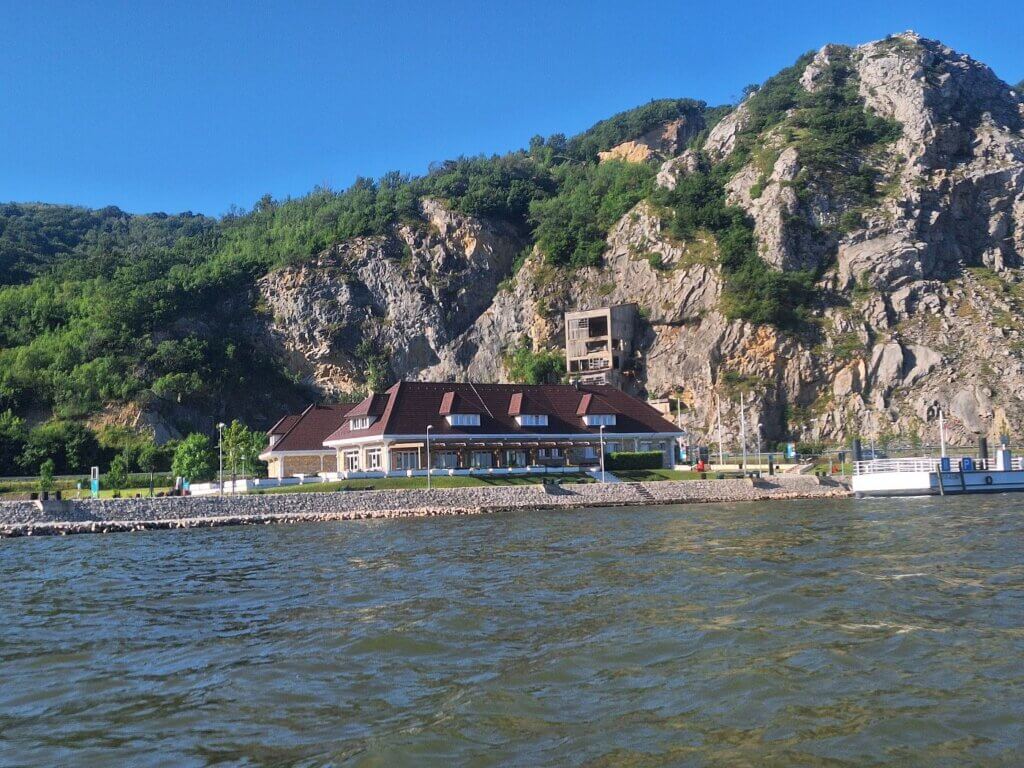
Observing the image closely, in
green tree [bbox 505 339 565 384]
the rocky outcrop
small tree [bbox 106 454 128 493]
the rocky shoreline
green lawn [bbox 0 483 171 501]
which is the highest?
the rocky outcrop

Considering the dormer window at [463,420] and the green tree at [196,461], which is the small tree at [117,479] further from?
the dormer window at [463,420]

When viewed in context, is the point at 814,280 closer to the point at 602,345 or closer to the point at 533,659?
the point at 602,345

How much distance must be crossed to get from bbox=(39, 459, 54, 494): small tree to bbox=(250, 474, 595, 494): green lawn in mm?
19639

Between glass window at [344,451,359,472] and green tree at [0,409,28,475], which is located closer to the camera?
glass window at [344,451,359,472]

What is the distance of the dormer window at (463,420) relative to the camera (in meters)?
75.1

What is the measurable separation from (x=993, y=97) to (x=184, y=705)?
14223cm

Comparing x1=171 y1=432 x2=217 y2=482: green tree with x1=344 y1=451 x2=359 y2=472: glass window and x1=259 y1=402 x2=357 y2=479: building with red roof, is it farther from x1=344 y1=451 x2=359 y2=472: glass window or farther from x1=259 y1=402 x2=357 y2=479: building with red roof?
x1=344 y1=451 x2=359 y2=472: glass window

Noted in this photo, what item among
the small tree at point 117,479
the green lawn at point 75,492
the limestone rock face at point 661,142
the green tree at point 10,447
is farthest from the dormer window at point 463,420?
the limestone rock face at point 661,142

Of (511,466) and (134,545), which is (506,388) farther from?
(134,545)

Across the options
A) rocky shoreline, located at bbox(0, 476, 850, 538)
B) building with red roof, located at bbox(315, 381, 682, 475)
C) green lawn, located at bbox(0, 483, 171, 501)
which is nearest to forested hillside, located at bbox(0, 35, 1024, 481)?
green lawn, located at bbox(0, 483, 171, 501)

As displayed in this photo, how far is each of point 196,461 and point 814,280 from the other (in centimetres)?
7217

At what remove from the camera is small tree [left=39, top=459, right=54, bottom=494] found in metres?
72.8

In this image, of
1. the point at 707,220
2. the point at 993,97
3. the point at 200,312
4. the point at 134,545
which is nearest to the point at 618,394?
the point at 707,220

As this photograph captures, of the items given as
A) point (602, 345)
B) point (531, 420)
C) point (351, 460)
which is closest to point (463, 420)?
point (531, 420)
